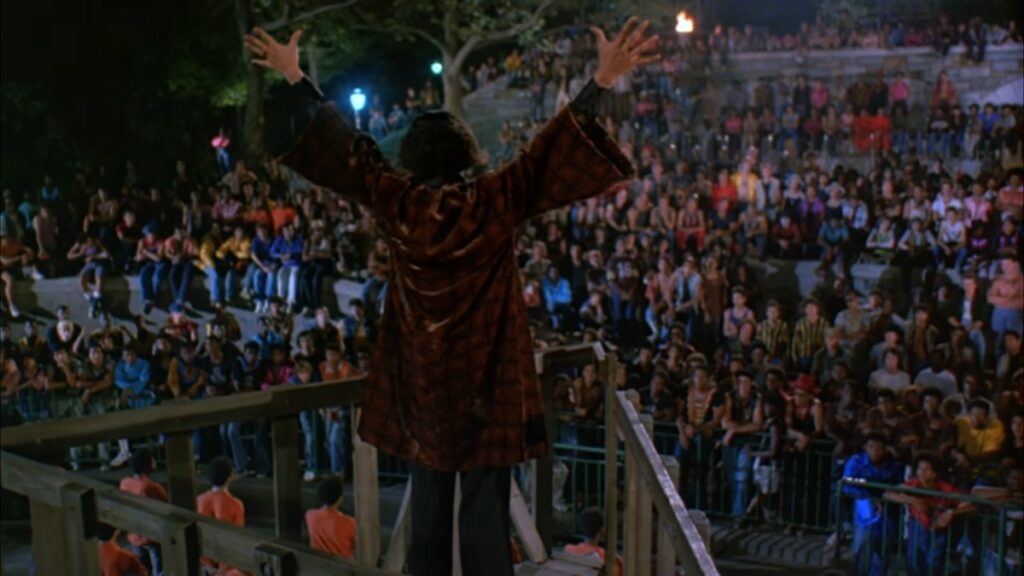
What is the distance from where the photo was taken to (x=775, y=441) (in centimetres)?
748

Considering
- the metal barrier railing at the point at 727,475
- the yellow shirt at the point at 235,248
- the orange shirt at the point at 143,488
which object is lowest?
the metal barrier railing at the point at 727,475

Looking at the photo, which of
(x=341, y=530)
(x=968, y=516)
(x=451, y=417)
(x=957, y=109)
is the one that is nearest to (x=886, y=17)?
(x=957, y=109)

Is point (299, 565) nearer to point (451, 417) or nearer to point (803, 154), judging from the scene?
point (451, 417)

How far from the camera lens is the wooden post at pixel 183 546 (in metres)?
1.88

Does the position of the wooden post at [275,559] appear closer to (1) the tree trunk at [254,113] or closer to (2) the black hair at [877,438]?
(2) the black hair at [877,438]

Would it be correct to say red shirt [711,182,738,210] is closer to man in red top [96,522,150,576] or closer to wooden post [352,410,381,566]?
man in red top [96,522,150,576]

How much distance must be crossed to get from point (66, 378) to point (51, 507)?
362 inches

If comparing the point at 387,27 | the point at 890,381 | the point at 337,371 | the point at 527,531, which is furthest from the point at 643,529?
the point at 387,27

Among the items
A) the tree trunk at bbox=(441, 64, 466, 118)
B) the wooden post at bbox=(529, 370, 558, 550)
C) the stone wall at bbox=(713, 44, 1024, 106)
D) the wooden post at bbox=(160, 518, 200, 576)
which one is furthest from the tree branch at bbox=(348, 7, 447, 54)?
the wooden post at bbox=(160, 518, 200, 576)

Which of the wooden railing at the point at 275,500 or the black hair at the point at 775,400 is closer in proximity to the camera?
the wooden railing at the point at 275,500

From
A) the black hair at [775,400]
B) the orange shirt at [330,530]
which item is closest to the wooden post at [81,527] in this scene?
the orange shirt at [330,530]

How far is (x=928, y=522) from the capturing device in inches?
246

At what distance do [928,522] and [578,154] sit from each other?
4.92 metres

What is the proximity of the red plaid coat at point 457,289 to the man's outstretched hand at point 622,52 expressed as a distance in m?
0.12
